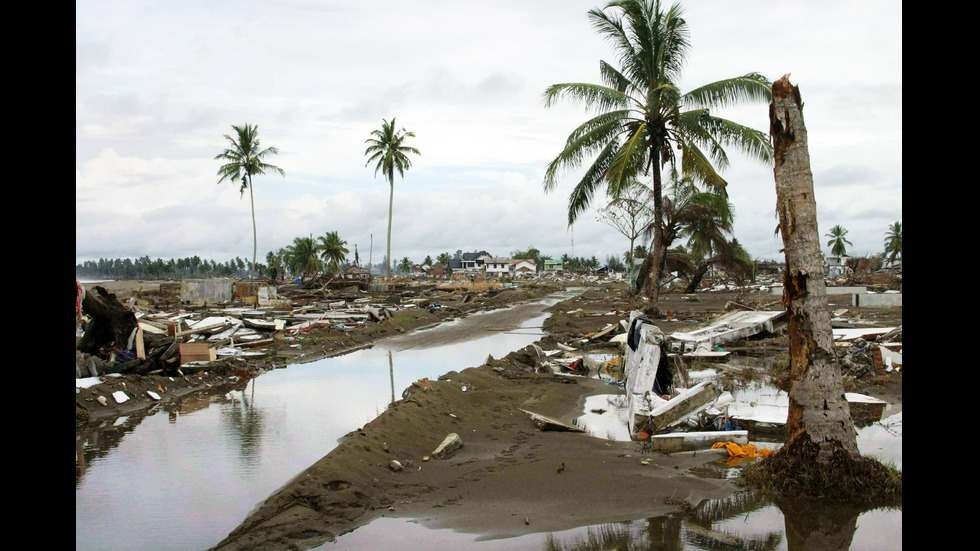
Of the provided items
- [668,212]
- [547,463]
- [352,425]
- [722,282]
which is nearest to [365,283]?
[668,212]

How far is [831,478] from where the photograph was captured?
506 cm

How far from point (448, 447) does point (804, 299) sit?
4.14m

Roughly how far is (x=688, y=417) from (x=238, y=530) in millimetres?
4971

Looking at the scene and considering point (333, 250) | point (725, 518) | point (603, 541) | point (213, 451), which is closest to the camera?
point (603, 541)

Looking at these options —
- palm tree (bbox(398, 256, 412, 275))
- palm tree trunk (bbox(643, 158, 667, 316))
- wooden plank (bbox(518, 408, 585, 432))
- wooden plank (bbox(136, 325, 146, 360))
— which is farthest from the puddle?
palm tree (bbox(398, 256, 412, 275))

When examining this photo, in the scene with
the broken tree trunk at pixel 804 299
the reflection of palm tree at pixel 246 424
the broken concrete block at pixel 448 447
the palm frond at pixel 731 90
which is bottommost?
the reflection of palm tree at pixel 246 424

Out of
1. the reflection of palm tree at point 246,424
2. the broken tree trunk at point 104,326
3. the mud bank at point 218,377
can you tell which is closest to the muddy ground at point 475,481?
the reflection of palm tree at point 246,424

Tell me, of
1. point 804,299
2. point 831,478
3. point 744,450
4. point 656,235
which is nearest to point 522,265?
point 656,235

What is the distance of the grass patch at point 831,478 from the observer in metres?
4.99

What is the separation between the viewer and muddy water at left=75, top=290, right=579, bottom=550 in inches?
215

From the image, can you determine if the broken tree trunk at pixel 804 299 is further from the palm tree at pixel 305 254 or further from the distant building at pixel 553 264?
the distant building at pixel 553 264

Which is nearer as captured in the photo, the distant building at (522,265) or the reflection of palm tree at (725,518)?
the reflection of palm tree at (725,518)

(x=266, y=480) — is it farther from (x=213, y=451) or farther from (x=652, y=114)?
(x=652, y=114)
